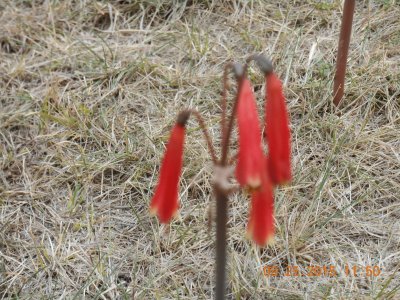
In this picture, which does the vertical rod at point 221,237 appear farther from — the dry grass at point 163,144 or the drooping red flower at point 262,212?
the dry grass at point 163,144

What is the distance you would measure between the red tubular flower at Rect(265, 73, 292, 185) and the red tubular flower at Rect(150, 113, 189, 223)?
0.21m

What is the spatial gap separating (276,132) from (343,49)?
166 centimetres

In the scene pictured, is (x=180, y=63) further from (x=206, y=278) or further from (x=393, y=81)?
(x=206, y=278)

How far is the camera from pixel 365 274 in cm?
240

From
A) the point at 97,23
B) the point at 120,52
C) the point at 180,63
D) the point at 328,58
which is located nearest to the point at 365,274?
the point at 328,58

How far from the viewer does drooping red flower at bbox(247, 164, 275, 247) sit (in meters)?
1.32

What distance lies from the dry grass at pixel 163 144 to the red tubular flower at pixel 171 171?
98 cm

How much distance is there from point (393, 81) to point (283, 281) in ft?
4.33

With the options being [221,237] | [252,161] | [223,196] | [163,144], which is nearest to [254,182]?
[252,161]
